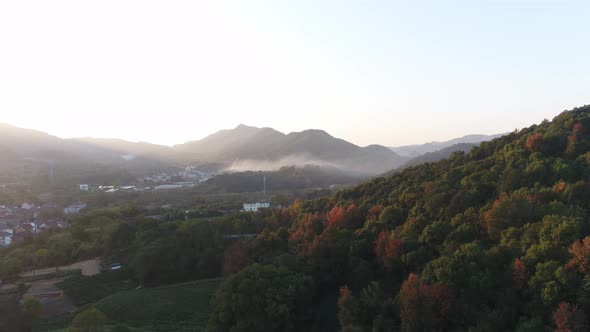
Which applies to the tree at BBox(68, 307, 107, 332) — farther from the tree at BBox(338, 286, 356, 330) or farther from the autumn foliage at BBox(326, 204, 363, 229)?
the autumn foliage at BBox(326, 204, 363, 229)

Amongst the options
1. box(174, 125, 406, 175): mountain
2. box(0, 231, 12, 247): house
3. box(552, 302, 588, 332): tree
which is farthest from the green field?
box(174, 125, 406, 175): mountain

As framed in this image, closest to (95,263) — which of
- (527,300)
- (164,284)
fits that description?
(164,284)

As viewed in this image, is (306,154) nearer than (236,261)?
No

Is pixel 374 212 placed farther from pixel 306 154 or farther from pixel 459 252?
Answer: pixel 306 154

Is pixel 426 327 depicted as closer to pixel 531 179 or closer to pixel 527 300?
pixel 527 300

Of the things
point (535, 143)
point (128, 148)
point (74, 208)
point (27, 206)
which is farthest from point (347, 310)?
point (128, 148)
